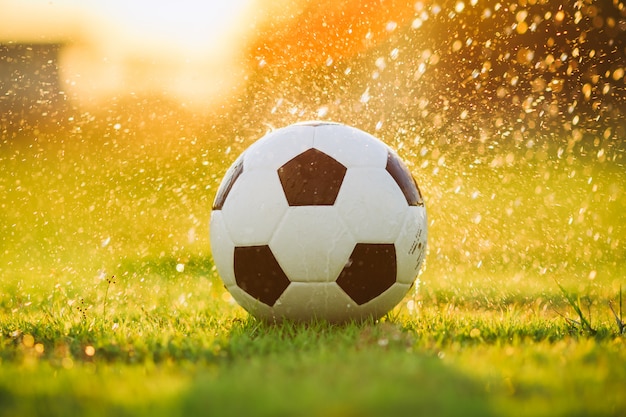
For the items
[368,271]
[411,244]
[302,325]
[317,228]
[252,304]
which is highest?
[317,228]

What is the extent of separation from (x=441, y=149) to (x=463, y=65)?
256 inches

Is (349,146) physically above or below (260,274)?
above

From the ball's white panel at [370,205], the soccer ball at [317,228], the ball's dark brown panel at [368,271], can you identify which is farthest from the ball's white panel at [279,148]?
the ball's dark brown panel at [368,271]

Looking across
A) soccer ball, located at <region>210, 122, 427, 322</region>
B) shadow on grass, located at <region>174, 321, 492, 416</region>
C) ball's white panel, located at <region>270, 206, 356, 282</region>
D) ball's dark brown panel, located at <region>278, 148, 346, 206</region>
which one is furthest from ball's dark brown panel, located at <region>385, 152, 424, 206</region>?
shadow on grass, located at <region>174, 321, 492, 416</region>

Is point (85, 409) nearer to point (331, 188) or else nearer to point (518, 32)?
point (331, 188)

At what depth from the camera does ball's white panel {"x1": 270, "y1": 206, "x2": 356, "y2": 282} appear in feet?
10.4

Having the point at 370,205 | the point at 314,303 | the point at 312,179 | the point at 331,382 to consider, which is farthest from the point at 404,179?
the point at 331,382

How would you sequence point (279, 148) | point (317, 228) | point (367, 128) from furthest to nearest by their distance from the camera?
point (367, 128)
point (279, 148)
point (317, 228)

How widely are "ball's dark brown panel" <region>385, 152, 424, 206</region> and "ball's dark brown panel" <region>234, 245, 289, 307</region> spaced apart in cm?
80

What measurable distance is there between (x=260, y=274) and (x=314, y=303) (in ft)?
1.05

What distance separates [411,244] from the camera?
343cm

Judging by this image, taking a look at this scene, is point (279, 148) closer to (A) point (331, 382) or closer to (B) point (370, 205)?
(B) point (370, 205)

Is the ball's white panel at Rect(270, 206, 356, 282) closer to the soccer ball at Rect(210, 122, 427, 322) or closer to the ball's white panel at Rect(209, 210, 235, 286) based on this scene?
the soccer ball at Rect(210, 122, 427, 322)

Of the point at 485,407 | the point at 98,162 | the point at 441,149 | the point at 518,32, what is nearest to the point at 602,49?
the point at 518,32
